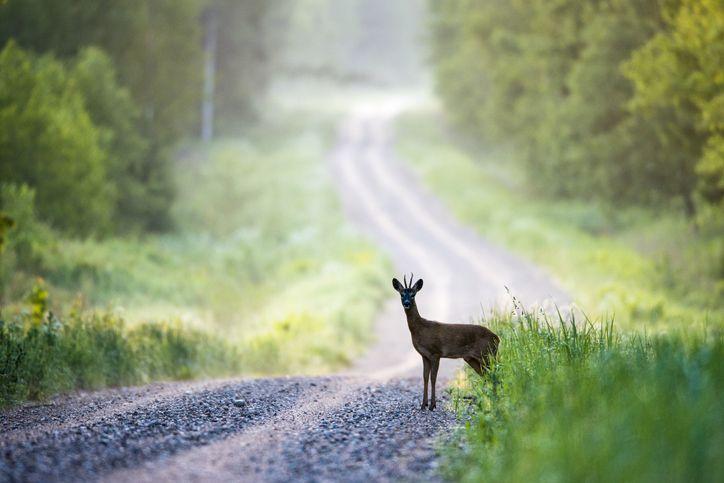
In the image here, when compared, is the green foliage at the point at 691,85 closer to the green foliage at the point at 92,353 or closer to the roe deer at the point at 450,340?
the roe deer at the point at 450,340

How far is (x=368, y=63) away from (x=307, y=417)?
107 m

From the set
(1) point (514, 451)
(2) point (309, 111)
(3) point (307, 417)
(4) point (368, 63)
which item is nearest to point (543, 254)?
(3) point (307, 417)

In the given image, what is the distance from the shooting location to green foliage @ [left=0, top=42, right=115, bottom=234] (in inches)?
874

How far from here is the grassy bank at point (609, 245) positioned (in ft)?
63.3

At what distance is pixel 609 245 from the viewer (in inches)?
1091

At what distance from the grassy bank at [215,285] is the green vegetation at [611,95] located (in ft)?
31.5

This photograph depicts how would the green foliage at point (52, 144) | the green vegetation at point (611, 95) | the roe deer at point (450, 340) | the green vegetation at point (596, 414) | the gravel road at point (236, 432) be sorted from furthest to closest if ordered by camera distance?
the green foliage at point (52, 144)
the green vegetation at point (611, 95)
the roe deer at point (450, 340)
the gravel road at point (236, 432)
the green vegetation at point (596, 414)

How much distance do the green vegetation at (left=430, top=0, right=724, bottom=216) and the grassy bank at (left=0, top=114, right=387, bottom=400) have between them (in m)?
9.61

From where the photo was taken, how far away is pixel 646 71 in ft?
74.8

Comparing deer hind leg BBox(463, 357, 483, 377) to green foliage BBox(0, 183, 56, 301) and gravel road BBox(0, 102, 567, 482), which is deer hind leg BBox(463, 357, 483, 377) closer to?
gravel road BBox(0, 102, 567, 482)

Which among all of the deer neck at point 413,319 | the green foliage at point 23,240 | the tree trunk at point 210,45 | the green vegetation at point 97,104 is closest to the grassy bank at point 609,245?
the deer neck at point 413,319

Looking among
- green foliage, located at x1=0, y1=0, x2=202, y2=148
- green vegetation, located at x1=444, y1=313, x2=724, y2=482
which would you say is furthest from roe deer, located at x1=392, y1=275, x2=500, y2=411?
green foliage, located at x1=0, y1=0, x2=202, y2=148

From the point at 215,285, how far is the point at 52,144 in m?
6.80

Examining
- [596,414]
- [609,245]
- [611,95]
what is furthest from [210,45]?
[596,414]
